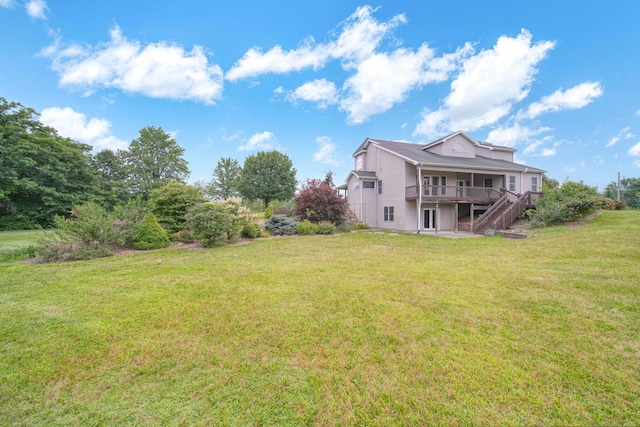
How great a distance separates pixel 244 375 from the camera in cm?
254

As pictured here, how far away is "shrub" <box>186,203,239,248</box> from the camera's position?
34.2ft

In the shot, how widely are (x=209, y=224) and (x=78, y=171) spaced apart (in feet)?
79.1

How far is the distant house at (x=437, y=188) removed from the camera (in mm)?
16125

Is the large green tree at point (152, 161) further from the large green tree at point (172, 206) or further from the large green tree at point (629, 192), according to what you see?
the large green tree at point (629, 192)

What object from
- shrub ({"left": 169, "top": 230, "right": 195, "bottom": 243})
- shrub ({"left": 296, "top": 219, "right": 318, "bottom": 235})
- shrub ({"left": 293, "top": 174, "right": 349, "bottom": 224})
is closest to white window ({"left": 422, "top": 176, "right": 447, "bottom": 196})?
shrub ({"left": 293, "top": 174, "right": 349, "bottom": 224})

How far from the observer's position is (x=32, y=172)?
2183cm

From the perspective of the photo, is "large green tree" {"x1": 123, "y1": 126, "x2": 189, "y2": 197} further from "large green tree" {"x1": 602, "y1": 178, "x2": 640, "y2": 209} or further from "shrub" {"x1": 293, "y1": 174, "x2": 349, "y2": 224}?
"large green tree" {"x1": 602, "y1": 178, "x2": 640, "y2": 209}

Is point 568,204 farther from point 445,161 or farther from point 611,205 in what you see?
point 611,205

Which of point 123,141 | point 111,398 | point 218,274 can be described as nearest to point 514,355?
point 111,398

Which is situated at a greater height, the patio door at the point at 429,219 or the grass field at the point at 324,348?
the patio door at the point at 429,219

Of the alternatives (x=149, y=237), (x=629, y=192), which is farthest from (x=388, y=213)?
(x=629, y=192)

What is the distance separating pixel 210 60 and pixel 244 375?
1671 centimetres

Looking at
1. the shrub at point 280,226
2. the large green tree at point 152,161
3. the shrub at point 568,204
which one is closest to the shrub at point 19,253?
the shrub at point 280,226

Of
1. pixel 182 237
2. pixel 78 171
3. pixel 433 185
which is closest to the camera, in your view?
pixel 182 237
